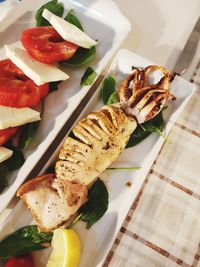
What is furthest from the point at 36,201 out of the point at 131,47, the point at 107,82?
the point at 131,47

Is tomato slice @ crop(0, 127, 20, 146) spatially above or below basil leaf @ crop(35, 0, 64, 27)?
below

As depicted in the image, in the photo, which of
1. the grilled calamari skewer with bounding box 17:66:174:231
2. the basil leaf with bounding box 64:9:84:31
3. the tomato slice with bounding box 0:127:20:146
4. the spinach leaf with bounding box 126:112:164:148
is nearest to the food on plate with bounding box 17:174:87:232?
the grilled calamari skewer with bounding box 17:66:174:231

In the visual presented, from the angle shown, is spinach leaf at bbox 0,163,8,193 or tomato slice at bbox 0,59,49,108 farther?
tomato slice at bbox 0,59,49,108

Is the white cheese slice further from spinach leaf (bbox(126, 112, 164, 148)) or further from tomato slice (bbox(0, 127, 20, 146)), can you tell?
spinach leaf (bbox(126, 112, 164, 148))

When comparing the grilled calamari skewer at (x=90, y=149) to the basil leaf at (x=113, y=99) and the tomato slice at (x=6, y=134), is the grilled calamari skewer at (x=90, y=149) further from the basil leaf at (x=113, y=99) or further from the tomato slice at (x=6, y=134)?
the tomato slice at (x=6, y=134)

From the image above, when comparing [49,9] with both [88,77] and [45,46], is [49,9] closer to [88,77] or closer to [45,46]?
[45,46]
